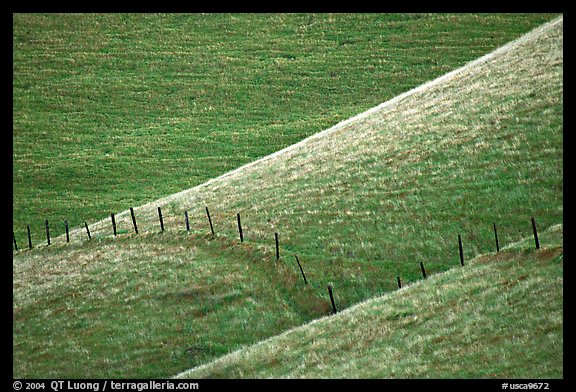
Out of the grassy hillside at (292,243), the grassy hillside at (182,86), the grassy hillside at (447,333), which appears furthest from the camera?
the grassy hillside at (182,86)

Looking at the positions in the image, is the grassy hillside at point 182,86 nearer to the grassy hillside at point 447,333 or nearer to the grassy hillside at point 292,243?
the grassy hillside at point 292,243

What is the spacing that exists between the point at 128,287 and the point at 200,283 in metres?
4.10

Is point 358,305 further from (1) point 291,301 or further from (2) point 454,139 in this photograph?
(2) point 454,139

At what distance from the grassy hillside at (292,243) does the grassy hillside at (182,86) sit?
75.6ft

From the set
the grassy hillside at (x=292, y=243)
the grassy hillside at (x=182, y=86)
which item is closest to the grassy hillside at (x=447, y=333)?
the grassy hillside at (x=292, y=243)

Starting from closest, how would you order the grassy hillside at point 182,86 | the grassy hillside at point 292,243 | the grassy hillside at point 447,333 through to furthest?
the grassy hillside at point 447,333 < the grassy hillside at point 292,243 < the grassy hillside at point 182,86

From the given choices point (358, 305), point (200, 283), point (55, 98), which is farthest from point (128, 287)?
point (55, 98)

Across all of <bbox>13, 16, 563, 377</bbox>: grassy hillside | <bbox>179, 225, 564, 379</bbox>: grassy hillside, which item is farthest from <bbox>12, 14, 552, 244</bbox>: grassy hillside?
<bbox>179, 225, 564, 379</bbox>: grassy hillside

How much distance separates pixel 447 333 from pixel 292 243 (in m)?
16.4

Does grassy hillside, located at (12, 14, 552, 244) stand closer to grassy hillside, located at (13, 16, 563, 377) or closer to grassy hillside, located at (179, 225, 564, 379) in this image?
grassy hillside, located at (13, 16, 563, 377)

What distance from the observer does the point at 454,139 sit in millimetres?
46969

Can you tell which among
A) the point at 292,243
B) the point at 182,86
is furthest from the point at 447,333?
the point at 182,86

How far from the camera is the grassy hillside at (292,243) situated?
33656mm

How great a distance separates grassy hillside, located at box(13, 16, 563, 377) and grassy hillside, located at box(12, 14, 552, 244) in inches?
907
